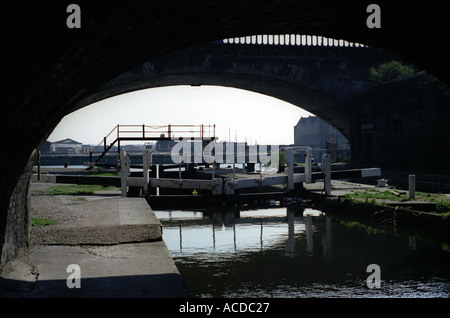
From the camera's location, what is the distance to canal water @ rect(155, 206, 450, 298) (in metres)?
5.96

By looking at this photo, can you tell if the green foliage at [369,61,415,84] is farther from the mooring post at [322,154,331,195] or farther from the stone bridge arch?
the mooring post at [322,154,331,195]

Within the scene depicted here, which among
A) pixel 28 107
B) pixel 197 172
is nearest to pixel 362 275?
pixel 28 107

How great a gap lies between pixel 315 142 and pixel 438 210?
3305 inches

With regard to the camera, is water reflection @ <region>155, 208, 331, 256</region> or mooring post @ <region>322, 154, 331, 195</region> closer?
water reflection @ <region>155, 208, 331, 256</region>

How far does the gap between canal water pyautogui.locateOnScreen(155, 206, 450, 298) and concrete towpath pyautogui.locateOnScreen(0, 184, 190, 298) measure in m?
1.08

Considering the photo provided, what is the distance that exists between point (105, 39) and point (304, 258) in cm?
563

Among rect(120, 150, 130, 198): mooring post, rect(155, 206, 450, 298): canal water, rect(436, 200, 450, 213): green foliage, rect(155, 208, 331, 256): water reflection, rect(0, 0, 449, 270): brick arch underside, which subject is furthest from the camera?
rect(120, 150, 130, 198): mooring post

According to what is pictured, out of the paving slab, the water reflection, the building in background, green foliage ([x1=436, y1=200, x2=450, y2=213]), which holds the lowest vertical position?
the water reflection

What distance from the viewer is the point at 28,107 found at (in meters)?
3.64

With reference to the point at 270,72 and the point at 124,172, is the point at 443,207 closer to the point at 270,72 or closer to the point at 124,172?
the point at 124,172

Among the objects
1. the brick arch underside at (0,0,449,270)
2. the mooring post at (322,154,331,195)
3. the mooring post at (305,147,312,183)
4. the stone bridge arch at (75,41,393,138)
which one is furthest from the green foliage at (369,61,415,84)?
the brick arch underside at (0,0,449,270)

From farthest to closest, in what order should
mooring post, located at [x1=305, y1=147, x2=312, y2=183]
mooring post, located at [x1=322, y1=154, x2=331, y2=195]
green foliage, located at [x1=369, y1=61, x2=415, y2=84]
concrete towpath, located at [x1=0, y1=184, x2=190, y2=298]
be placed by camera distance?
1. green foliage, located at [x1=369, y1=61, x2=415, y2=84]
2. mooring post, located at [x1=305, y1=147, x2=312, y2=183]
3. mooring post, located at [x1=322, y1=154, x2=331, y2=195]
4. concrete towpath, located at [x1=0, y1=184, x2=190, y2=298]

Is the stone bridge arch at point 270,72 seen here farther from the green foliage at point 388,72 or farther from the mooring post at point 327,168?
the mooring post at point 327,168

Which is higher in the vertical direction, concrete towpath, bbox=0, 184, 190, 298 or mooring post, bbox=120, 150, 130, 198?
mooring post, bbox=120, 150, 130, 198
